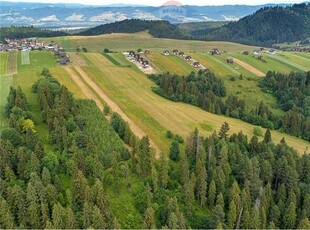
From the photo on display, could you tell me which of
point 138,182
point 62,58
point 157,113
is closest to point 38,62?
point 62,58

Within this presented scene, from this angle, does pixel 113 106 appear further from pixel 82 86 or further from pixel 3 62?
pixel 3 62

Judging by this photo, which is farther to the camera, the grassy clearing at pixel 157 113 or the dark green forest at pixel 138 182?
the grassy clearing at pixel 157 113

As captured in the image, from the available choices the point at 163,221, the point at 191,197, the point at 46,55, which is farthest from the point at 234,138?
the point at 46,55

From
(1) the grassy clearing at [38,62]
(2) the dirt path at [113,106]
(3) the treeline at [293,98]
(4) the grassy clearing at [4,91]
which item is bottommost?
(3) the treeline at [293,98]

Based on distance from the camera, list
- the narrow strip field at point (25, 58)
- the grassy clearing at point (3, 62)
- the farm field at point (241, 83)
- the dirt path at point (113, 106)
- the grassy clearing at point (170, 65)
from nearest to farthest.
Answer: the dirt path at point (113, 106) < the farm field at point (241, 83) < the grassy clearing at point (3, 62) < the narrow strip field at point (25, 58) < the grassy clearing at point (170, 65)

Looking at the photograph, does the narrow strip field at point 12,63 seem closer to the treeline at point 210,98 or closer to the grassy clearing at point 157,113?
the grassy clearing at point 157,113

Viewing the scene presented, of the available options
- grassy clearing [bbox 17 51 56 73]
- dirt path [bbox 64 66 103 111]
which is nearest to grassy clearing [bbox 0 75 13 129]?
grassy clearing [bbox 17 51 56 73]

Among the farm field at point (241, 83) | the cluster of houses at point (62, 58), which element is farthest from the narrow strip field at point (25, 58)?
the farm field at point (241, 83)
